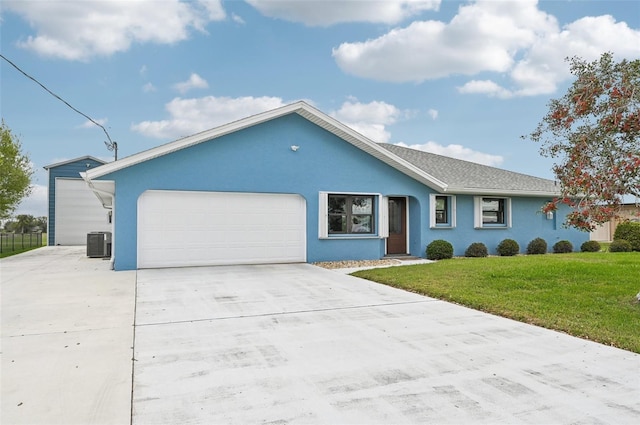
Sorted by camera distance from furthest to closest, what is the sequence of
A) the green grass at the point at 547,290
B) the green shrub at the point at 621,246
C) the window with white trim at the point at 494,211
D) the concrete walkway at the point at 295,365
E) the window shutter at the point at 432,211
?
the green shrub at the point at 621,246, the window with white trim at the point at 494,211, the window shutter at the point at 432,211, the green grass at the point at 547,290, the concrete walkway at the point at 295,365

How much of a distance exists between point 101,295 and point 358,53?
12.2 m

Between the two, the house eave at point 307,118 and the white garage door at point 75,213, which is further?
the white garage door at point 75,213

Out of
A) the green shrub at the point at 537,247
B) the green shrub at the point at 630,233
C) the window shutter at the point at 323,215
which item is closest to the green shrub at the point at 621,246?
the green shrub at the point at 630,233

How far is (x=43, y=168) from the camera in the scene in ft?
72.2

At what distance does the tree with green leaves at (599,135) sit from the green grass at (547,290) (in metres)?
1.34

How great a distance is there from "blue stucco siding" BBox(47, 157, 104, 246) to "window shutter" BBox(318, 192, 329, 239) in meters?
15.9

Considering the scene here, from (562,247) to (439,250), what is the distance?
620cm

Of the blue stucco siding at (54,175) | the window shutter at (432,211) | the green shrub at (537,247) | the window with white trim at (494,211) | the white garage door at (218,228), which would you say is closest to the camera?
the white garage door at (218,228)

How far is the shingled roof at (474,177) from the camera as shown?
14.5m

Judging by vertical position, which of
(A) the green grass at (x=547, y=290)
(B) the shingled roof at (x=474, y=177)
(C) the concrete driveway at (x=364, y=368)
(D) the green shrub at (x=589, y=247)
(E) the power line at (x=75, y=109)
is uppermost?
(E) the power line at (x=75, y=109)

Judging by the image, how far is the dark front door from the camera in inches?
559

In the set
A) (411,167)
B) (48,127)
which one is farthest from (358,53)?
(48,127)

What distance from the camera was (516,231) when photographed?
1566 cm

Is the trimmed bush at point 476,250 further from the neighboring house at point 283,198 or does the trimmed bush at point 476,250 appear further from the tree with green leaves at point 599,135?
the tree with green leaves at point 599,135
